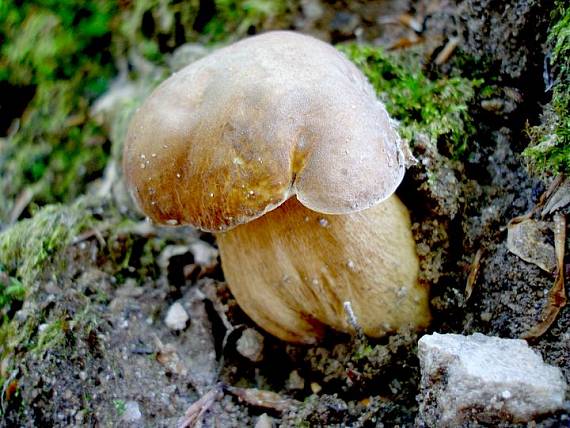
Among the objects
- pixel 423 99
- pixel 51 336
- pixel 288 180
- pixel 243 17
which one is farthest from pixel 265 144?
pixel 243 17

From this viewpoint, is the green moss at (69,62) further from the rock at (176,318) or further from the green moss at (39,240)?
the rock at (176,318)

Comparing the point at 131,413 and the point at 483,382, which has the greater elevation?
the point at 483,382

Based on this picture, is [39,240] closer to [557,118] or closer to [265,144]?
[265,144]

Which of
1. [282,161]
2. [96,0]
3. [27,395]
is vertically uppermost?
[282,161]

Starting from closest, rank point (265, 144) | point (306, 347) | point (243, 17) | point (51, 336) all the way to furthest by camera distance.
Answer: point (265, 144)
point (51, 336)
point (306, 347)
point (243, 17)

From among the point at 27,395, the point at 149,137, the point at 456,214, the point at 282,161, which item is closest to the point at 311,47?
the point at 282,161

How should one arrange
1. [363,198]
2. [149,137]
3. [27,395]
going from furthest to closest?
[27,395], [149,137], [363,198]

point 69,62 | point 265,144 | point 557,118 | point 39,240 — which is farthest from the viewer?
point 69,62

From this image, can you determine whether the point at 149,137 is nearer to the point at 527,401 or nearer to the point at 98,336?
the point at 98,336
